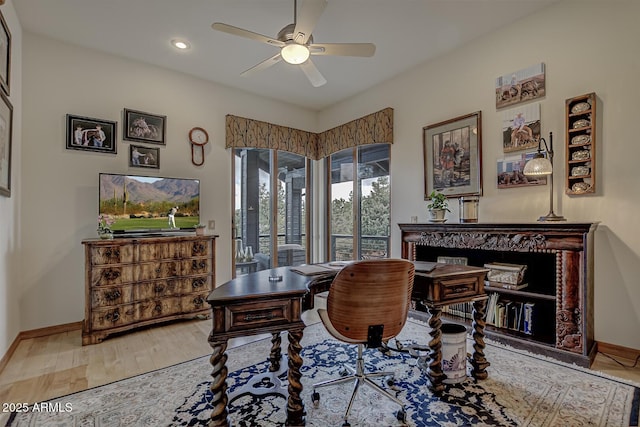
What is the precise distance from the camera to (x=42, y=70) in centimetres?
319

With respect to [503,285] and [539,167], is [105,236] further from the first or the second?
[539,167]

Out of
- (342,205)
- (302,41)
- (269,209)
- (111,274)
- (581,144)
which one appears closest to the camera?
(302,41)

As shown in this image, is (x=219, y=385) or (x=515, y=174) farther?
(x=515, y=174)

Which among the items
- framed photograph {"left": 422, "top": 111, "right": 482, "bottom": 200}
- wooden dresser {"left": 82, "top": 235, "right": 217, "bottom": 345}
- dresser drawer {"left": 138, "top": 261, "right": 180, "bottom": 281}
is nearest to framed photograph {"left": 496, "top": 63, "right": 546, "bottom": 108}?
framed photograph {"left": 422, "top": 111, "right": 482, "bottom": 200}

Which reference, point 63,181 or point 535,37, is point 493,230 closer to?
point 535,37

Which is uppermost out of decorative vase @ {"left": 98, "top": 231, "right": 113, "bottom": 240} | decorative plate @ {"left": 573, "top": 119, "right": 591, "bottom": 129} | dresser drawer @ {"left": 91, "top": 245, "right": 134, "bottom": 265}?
decorative plate @ {"left": 573, "top": 119, "right": 591, "bottom": 129}

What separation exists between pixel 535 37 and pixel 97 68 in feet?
15.2

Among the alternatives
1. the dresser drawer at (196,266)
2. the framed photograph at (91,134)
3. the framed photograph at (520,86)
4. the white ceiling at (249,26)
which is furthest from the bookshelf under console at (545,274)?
the framed photograph at (91,134)

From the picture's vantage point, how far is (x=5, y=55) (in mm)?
2506

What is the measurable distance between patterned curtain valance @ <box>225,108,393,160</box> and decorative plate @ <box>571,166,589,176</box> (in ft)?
6.91

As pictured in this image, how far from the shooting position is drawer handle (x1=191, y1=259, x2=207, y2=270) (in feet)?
11.6

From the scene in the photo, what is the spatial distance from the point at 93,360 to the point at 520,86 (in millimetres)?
4654

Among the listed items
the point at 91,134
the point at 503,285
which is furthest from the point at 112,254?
the point at 503,285

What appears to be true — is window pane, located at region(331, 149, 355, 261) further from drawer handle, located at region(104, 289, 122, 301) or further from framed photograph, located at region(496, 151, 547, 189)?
drawer handle, located at region(104, 289, 122, 301)
